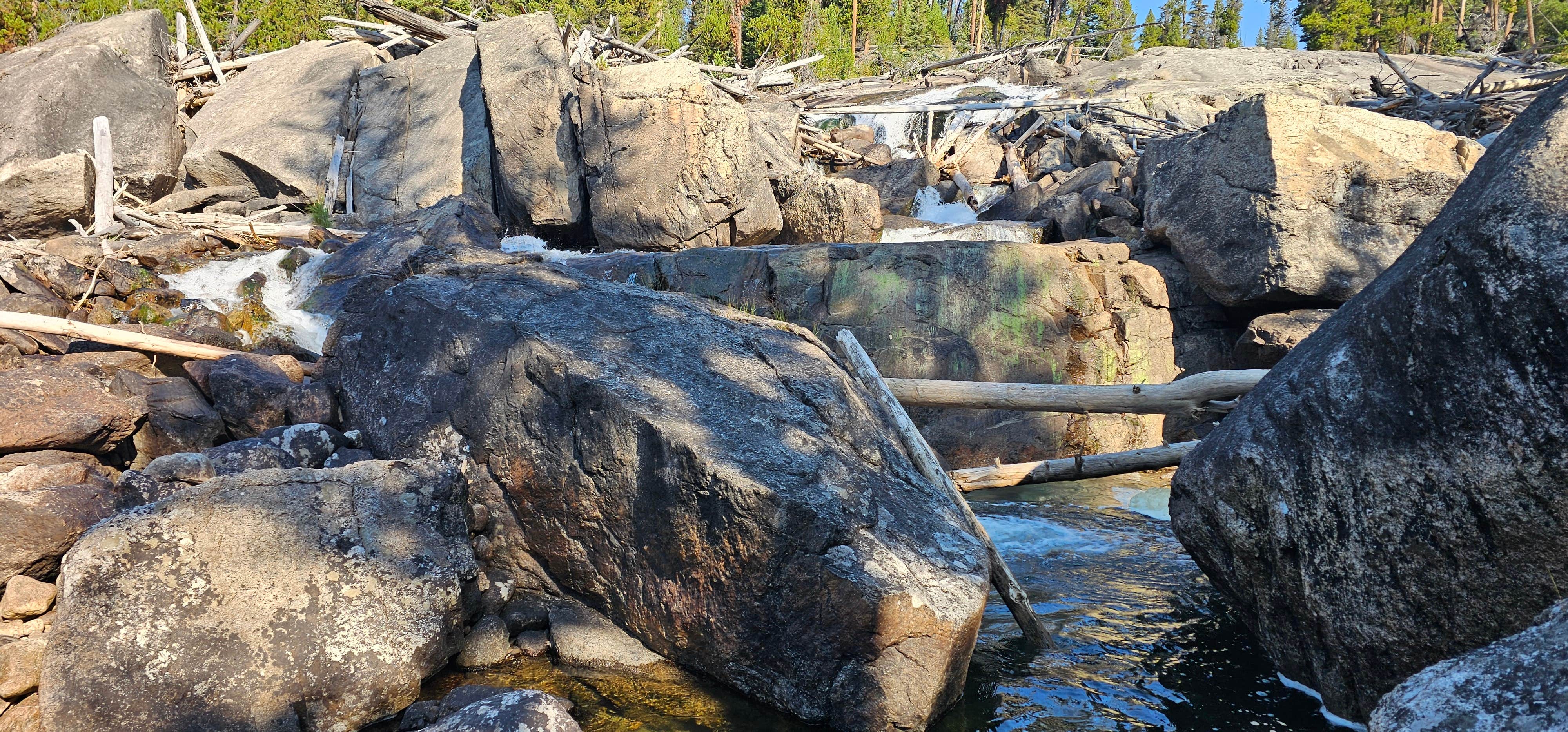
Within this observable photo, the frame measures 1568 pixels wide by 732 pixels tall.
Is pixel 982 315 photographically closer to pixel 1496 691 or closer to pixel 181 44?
pixel 1496 691

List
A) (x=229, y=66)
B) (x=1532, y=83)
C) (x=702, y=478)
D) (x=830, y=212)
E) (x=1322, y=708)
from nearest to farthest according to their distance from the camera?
(x=1322, y=708)
(x=702, y=478)
(x=830, y=212)
(x=1532, y=83)
(x=229, y=66)

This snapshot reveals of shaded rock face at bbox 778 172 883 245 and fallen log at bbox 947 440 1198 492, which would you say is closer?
fallen log at bbox 947 440 1198 492

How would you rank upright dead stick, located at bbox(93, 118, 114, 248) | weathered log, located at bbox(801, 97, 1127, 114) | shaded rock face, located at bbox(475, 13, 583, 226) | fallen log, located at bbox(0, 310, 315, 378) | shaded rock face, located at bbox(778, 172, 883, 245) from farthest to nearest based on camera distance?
weathered log, located at bbox(801, 97, 1127, 114)
shaded rock face, located at bbox(475, 13, 583, 226)
shaded rock face, located at bbox(778, 172, 883, 245)
upright dead stick, located at bbox(93, 118, 114, 248)
fallen log, located at bbox(0, 310, 315, 378)

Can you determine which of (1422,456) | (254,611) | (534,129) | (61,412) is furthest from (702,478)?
(534,129)

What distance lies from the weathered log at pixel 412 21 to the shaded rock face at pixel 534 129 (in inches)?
165

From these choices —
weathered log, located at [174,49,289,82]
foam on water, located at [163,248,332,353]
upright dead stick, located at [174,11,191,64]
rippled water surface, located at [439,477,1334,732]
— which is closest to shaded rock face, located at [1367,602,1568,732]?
rippled water surface, located at [439,477,1334,732]

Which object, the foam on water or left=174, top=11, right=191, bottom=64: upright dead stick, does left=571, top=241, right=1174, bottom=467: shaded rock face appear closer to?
the foam on water

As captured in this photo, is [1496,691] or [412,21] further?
[412,21]

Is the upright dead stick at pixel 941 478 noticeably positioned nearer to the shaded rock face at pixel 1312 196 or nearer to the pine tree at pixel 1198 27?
the shaded rock face at pixel 1312 196

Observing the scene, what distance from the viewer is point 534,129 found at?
14.0 meters

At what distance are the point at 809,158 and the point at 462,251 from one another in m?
12.7

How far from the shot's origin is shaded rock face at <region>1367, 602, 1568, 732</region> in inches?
68.4

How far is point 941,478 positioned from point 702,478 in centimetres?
177

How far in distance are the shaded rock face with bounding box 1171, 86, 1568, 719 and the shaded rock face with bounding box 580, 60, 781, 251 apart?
353 inches
